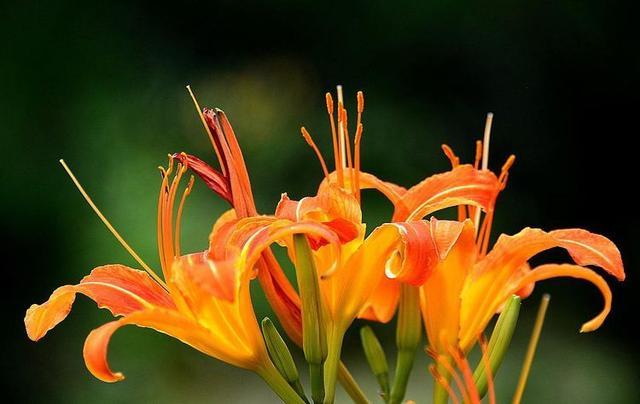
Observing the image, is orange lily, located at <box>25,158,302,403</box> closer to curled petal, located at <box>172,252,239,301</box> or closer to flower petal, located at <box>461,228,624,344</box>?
curled petal, located at <box>172,252,239,301</box>

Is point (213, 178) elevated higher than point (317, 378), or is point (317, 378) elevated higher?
point (213, 178)

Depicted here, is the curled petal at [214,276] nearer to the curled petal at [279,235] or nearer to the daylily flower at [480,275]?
the curled petal at [279,235]

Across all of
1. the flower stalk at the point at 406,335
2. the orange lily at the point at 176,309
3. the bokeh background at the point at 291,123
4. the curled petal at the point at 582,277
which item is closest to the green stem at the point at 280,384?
the orange lily at the point at 176,309

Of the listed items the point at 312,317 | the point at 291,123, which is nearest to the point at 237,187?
the point at 312,317

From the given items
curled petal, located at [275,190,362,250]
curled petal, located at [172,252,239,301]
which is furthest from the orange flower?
curled petal, located at [172,252,239,301]

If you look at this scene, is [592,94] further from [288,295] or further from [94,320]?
[288,295]

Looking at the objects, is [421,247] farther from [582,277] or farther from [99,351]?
[99,351]
